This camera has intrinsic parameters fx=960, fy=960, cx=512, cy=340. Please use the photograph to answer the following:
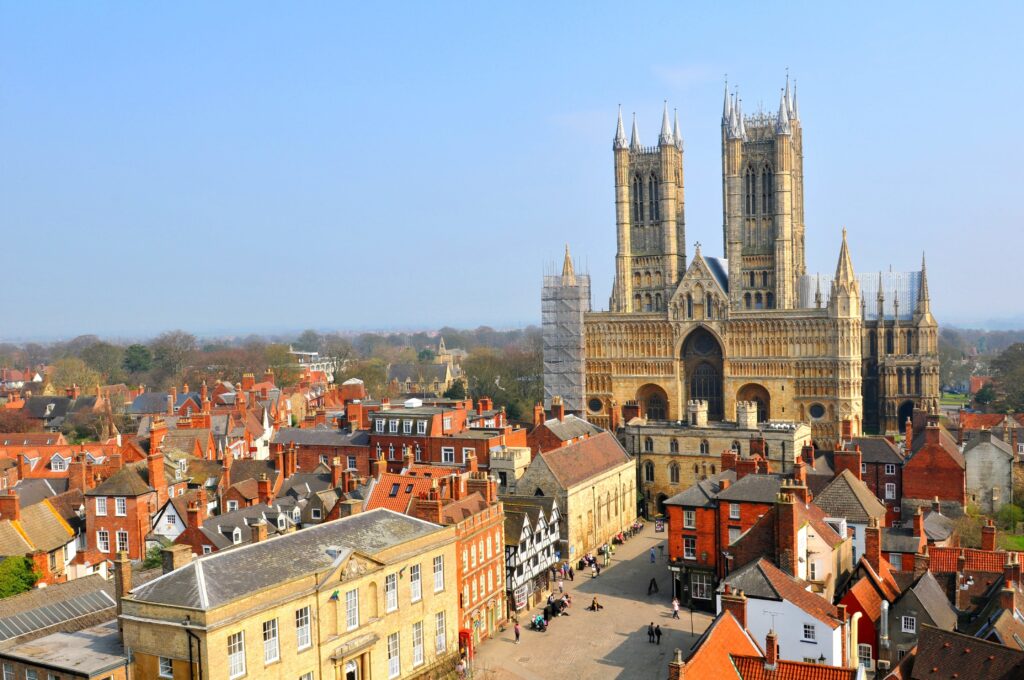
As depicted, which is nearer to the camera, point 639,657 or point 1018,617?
point 1018,617

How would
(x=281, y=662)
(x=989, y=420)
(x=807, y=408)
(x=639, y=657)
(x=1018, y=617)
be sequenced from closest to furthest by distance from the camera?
1. (x=281, y=662)
2. (x=1018, y=617)
3. (x=639, y=657)
4. (x=989, y=420)
5. (x=807, y=408)

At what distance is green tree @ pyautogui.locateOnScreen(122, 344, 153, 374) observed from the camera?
434ft

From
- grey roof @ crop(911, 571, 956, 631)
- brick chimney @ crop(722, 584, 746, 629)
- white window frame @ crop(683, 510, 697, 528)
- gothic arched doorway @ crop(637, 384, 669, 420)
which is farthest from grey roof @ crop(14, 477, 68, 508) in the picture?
gothic arched doorway @ crop(637, 384, 669, 420)

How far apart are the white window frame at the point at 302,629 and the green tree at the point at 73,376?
9262 cm

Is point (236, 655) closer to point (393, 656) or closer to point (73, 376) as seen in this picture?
point (393, 656)

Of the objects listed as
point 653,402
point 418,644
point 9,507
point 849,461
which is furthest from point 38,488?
point 653,402

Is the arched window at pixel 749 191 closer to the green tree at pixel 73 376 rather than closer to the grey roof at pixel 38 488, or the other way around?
the grey roof at pixel 38 488

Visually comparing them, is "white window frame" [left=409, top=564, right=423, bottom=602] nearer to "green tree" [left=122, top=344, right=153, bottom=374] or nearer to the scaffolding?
the scaffolding

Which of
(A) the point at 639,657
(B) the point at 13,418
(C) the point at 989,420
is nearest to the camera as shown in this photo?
(A) the point at 639,657

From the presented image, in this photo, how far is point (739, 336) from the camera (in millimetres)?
80375

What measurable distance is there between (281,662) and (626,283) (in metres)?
64.7

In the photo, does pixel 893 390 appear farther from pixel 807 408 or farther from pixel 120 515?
pixel 120 515

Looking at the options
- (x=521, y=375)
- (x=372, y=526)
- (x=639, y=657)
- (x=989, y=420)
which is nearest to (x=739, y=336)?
(x=989, y=420)

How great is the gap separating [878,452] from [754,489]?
14928mm
